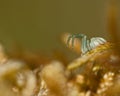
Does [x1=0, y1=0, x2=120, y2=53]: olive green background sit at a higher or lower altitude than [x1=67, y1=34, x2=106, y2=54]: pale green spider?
higher

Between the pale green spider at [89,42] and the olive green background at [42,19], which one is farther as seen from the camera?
the olive green background at [42,19]

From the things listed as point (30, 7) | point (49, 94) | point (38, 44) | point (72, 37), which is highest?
Result: point (30, 7)

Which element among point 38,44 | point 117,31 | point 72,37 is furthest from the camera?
point 38,44

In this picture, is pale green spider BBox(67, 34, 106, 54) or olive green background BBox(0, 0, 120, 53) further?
olive green background BBox(0, 0, 120, 53)

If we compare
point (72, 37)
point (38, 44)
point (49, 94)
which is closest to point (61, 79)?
point (49, 94)

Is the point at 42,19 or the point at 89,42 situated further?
the point at 42,19

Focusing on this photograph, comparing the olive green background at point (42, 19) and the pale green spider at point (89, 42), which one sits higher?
the olive green background at point (42, 19)

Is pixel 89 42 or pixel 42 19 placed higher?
pixel 42 19

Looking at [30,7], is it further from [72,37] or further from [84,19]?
[72,37]
